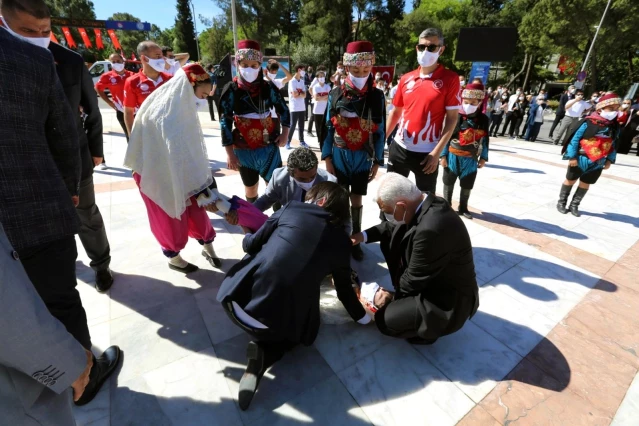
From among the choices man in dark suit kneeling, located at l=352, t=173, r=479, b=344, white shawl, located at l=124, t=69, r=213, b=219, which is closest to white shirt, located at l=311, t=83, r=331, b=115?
white shawl, located at l=124, t=69, r=213, b=219

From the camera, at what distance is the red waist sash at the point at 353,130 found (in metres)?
2.92

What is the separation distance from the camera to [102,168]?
233 inches

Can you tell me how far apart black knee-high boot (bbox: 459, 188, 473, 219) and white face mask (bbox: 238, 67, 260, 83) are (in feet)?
10.4

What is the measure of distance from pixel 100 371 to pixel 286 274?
129cm

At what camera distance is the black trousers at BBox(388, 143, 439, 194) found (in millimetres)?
3305

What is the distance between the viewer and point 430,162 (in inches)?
124

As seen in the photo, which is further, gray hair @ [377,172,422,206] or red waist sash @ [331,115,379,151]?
red waist sash @ [331,115,379,151]

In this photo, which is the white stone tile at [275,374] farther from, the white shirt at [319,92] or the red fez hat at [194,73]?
the white shirt at [319,92]

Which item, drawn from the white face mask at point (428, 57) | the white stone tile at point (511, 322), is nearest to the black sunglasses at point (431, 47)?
the white face mask at point (428, 57)

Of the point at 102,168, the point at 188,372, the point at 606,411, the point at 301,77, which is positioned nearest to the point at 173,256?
the point at 188,372

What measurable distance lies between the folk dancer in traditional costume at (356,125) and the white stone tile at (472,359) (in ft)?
4.04

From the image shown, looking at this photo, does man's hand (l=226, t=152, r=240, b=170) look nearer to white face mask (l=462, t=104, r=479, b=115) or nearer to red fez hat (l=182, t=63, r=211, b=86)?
red fez hat (l=182, t=63, r=211, b=86)

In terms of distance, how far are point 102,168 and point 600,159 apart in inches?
321

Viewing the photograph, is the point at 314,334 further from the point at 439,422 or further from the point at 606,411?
the point at 606,411
